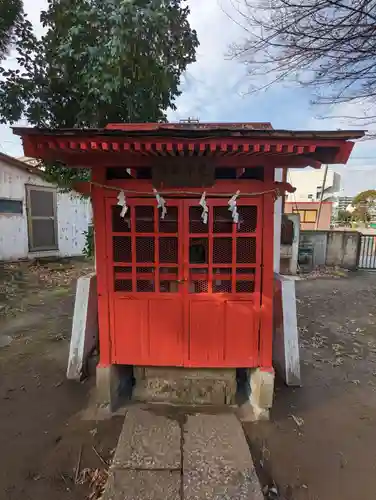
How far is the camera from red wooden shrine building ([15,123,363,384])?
112 inches

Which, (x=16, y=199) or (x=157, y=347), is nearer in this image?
(x=157, y=347)

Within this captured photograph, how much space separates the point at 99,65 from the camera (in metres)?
5.09

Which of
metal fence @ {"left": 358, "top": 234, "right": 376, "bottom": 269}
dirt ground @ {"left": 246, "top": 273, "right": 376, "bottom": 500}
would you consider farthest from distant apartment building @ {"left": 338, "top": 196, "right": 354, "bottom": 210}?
dirt ground @ {"left": 246, "top": 273, "right": 376, "bottom": 500}

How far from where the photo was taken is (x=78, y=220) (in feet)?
36.1

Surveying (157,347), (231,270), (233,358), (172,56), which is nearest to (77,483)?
(157,347)

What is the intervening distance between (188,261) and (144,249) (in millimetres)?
464

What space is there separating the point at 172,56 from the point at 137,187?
425cm

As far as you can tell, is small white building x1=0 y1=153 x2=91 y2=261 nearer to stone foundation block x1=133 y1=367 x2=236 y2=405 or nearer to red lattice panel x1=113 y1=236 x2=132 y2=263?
red lattice panel x1=113 y1=236 x2=132 y2=263

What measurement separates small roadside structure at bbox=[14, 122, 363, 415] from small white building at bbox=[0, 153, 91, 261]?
22.2ft

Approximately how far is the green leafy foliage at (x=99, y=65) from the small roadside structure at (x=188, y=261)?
9.29 feet

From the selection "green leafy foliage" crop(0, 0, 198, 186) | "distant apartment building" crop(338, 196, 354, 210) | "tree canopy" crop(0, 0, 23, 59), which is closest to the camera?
"green leafy foliage" crop(0, 0, 198, 186)

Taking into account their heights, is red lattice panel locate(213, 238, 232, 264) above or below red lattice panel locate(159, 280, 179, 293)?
above

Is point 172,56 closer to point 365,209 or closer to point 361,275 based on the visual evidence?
point 361,275

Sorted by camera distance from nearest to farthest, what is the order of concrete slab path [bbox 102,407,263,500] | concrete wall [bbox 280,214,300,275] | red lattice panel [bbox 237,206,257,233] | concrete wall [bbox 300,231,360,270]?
concrete slab path [bbox 102,407,263,500]
red lattice panel [bbox 237,206,257,233]
concrete wall [bbox 280,214,300,275]
concrete wall [bbox 300,231,360,270]
